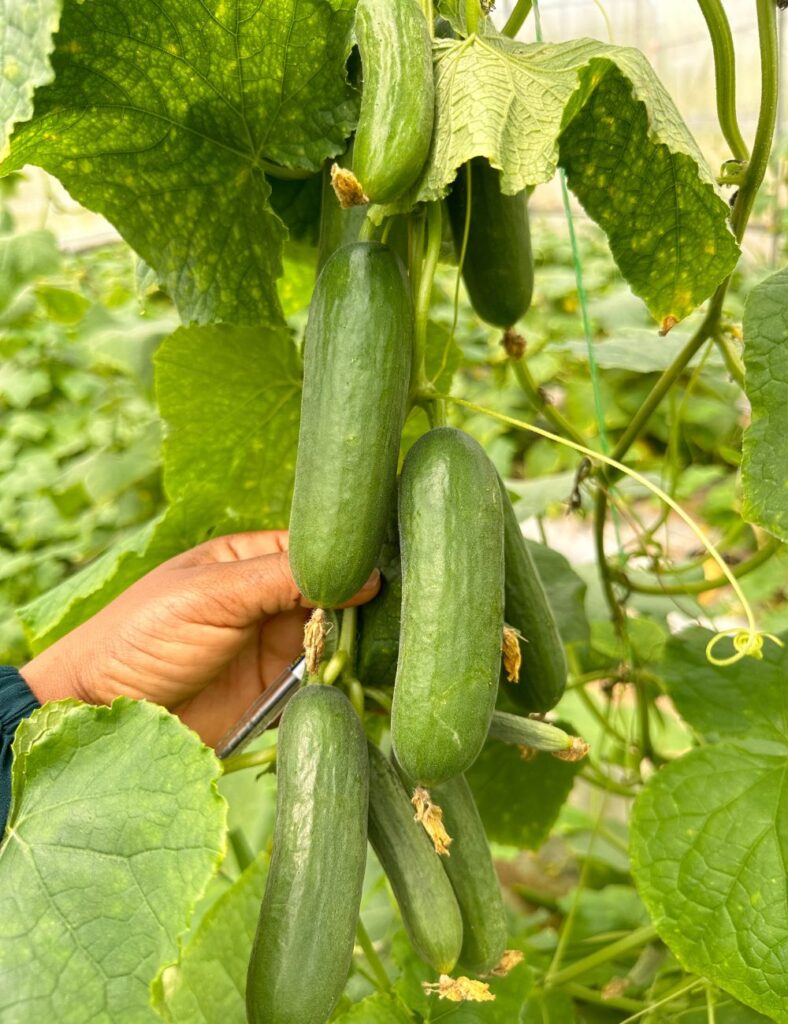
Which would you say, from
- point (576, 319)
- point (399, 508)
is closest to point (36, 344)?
point (576, 319)

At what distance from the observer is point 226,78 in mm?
1116

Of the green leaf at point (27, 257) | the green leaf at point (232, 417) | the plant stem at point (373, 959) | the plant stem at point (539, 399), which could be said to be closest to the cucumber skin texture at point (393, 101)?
the green leaf at point (232, 417)

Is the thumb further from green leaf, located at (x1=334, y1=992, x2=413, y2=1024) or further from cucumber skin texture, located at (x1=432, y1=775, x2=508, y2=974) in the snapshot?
green leaf, located at (x1=334, y1=992, x2=413, y2=1024)

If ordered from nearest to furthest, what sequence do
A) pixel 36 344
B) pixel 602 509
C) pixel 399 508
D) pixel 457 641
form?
pixel 457 641 → pixel 399 508 → pixel 602 509 → pixel 36 344

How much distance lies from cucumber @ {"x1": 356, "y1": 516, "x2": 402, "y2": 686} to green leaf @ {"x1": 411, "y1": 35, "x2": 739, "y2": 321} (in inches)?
16.7

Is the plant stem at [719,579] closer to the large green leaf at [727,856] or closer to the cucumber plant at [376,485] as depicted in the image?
the cucumber plant at [376,485]

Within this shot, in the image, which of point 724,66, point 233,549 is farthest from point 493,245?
point 233,549

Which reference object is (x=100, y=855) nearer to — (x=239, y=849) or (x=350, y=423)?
(x=350, y=423)

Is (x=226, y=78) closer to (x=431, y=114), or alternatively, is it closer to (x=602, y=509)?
(x=431, y=114)

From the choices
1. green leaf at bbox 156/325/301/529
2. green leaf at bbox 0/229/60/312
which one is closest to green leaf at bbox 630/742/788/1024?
green leaf at bbox 156/325/301/529

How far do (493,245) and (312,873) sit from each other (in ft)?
2.62

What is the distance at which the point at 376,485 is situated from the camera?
39.8 inches

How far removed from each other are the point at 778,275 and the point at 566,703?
2.09m

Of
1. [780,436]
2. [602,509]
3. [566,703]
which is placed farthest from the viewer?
[566,703]
